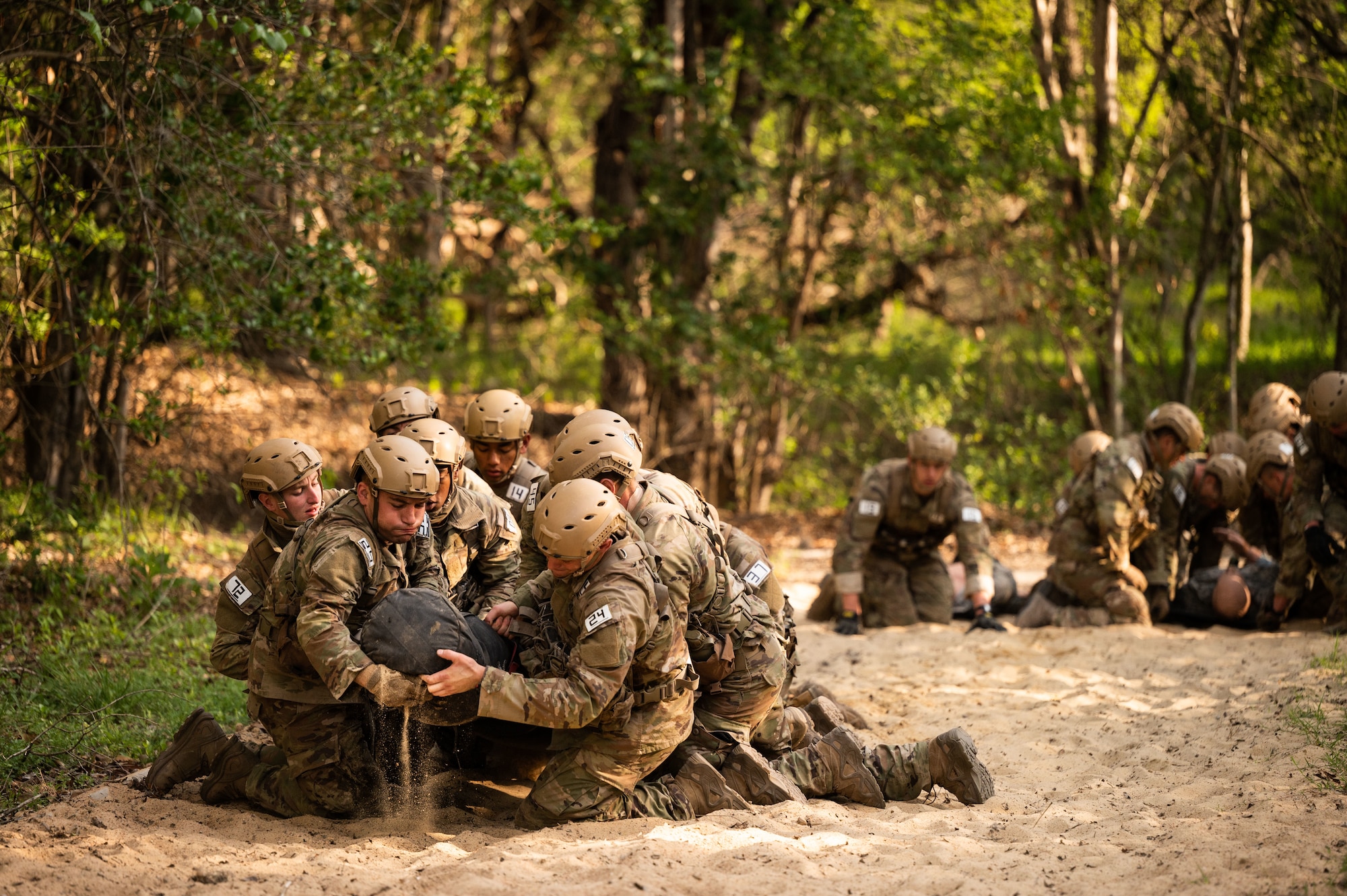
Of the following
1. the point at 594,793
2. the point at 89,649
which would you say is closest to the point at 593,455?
the point at 594,793

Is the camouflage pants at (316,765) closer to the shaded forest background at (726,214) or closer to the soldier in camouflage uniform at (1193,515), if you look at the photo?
the shaded forest background at (726,214)

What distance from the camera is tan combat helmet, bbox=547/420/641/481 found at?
5008mm

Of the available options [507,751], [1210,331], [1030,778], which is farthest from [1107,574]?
[1210,331]

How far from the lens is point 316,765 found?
4855mm

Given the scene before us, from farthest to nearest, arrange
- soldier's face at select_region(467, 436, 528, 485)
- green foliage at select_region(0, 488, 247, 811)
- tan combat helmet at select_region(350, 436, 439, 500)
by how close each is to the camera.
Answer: soldier's face at select_region(467, 436, 528, 485)
green foliage at select_region(0, 488, 247, 811)
tan combat helmet at select_region(350, 436, 439, 500)

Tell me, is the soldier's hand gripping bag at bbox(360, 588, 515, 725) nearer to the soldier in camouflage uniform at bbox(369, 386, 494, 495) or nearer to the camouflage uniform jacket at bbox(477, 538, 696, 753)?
the camouflage uniform jacket at bbox(477, 538, 696, 753)

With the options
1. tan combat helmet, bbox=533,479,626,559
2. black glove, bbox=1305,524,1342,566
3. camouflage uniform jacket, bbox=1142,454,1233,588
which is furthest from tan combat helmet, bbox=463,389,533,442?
black glove, bbox=1305,524,1342,566

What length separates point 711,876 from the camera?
4047mm

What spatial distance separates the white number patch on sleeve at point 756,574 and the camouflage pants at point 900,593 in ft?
10.7

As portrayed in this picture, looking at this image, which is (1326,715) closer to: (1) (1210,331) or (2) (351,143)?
(2) (351,143)

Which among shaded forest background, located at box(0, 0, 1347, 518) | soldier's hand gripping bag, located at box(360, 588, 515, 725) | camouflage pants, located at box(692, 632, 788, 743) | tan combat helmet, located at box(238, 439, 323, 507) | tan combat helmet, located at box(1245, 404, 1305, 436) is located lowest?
camouflage pants, located at box(692, 632, 788, 743)

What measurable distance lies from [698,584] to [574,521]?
2.53 feet

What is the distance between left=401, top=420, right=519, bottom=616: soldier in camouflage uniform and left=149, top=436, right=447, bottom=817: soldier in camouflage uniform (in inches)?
17.4

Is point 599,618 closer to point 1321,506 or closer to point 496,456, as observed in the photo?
point 496,456
